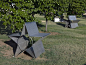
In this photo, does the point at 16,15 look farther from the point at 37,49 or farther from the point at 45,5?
the point at 37,49

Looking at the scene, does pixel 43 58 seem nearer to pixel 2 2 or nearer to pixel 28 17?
pixel 28 17

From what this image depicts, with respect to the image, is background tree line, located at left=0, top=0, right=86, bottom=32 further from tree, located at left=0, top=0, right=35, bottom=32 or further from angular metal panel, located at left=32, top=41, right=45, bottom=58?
angular metal panel, located at left=32, top=41, right=45, bottom=58

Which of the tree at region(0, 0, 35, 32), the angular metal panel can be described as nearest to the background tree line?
the tree at region(0, 0, 35, 32)

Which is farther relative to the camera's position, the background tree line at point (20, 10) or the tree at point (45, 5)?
the tree at point (45, 5)

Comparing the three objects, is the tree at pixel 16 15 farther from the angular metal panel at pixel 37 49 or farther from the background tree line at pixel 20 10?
the angular metal panel at pixel 37 49

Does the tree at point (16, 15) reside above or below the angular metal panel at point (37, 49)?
above

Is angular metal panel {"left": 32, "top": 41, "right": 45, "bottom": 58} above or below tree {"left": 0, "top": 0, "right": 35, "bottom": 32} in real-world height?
below

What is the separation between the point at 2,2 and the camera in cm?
1311

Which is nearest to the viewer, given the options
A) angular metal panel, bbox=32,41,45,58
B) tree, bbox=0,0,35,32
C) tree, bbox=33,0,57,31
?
angular metal panel, bbox=32,41,45,58

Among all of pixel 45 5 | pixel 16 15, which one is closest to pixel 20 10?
pixel 16 15

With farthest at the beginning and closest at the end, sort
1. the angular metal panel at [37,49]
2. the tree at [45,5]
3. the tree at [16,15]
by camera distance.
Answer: the tree at [45,5] < the tree at [16,15] < the angular metal panel at [37,49]

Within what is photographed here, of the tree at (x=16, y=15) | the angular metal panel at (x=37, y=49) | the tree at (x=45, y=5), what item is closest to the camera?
the angular metal panel at (x=37, y=49)

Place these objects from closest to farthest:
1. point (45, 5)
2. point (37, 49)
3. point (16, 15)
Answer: point (37, 49), point (16, 15), point (45, 5)

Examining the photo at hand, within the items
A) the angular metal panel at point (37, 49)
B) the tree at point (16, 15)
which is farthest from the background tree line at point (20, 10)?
the angular metal panel at point (37, 49)
